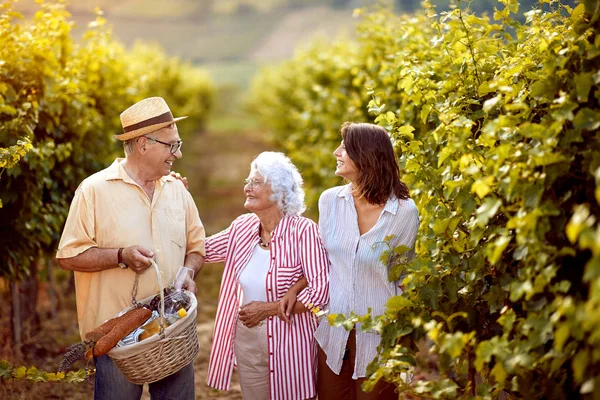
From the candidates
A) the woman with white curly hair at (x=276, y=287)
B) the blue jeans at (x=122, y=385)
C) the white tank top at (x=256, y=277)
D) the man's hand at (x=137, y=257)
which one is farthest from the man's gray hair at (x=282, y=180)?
the blue jeans at (x=122, y=385)

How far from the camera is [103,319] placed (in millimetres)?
3607

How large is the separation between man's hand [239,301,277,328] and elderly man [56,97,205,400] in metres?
0.31

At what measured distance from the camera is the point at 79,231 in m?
3.54

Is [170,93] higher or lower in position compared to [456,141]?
lower

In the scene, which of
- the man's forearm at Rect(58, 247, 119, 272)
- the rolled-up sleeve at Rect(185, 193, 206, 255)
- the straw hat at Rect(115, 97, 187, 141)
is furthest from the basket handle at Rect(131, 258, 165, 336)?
the straw hat at Rect(115, 97, 187, 141)

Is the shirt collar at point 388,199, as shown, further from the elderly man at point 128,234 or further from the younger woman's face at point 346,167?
the elderly man at point 128,234

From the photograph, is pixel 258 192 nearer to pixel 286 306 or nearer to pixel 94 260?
pixel 286 306

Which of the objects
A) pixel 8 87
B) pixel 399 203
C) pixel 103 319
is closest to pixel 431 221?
pixel 399 203

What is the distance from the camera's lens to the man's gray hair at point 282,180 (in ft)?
12.6

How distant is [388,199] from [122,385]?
5.36ft

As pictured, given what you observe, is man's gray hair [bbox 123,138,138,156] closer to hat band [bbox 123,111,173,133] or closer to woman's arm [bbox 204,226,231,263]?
hat band [bbox 123,111,173,133]

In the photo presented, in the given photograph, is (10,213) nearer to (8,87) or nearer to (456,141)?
(8,87)

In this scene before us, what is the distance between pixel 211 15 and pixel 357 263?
294 ft

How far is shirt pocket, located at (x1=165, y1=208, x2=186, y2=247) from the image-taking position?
12.4 ft
